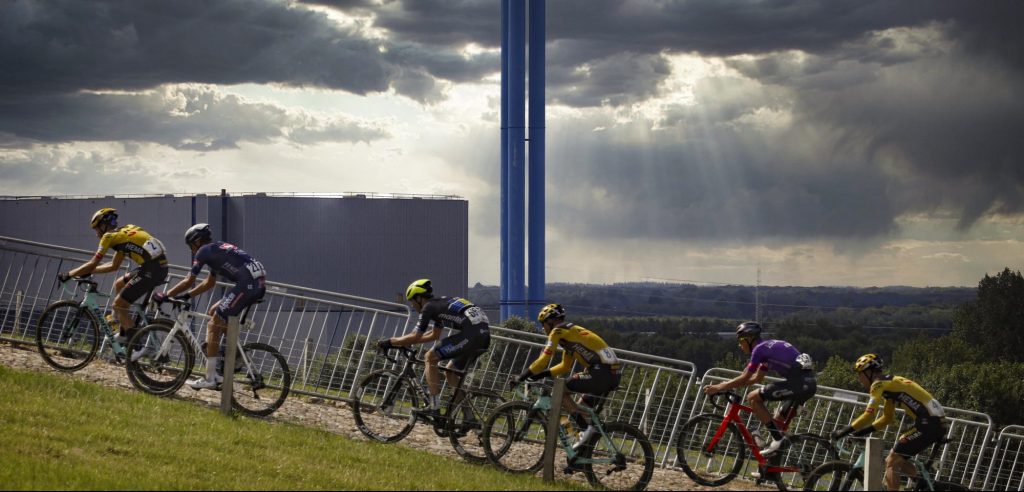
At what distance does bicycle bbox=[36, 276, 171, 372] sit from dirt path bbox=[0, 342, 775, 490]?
22cm

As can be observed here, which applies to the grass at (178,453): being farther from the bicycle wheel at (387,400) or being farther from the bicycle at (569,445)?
the bicycle wheel at (387,400)

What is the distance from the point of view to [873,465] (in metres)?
9.76

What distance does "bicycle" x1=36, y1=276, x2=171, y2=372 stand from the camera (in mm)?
14797

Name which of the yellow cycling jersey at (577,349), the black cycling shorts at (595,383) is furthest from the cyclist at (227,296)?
the black cycling shorts at (595,383)

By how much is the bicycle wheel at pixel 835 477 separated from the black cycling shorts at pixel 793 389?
1104 mm

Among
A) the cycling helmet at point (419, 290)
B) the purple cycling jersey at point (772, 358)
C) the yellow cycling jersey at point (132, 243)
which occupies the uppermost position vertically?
the yellow cycling jersey at point (132, 243)

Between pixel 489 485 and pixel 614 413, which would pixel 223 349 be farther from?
pixel 614 413

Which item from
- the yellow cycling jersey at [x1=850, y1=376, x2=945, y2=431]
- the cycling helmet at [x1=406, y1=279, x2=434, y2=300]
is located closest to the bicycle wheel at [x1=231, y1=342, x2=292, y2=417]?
the cycling helmet at [x1=406, y1=279, x2=434, y2=300]

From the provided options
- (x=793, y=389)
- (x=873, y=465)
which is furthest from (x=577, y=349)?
(x=873, y=465)

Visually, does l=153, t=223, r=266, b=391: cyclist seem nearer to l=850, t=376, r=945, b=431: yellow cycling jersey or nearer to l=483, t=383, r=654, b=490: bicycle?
l=483, t=383, r=654, b=490: bicycle

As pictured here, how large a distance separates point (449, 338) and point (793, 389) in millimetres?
4049

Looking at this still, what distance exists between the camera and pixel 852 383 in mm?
77625

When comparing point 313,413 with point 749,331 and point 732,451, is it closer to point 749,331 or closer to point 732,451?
point 732,451

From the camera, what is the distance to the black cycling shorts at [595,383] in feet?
38.9
